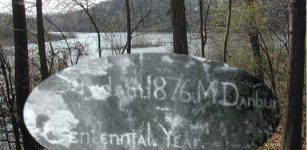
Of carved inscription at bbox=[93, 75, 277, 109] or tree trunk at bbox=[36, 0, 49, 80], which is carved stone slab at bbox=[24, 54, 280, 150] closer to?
carved inscription at bbox=[93, 75, 277, 109]

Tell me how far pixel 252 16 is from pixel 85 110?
13275 millimetres

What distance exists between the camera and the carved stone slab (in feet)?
10.2

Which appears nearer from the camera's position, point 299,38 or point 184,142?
point 184,142

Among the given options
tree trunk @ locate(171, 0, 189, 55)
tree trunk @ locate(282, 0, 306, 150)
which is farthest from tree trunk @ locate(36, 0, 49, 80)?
tree trunk @ locate(282, 0, 306, 150)

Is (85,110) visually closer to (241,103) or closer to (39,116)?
(39,116)

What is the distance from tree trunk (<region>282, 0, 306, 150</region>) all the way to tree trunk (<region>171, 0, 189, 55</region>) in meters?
1.87

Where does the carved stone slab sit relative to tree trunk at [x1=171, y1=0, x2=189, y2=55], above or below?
below

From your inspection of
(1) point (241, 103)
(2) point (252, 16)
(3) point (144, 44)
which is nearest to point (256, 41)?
(2) point (252, 16)

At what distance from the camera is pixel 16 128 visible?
14148 mm

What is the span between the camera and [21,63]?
45.0 ft

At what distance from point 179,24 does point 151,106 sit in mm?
4621

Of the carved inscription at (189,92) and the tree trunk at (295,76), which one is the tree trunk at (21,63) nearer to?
the tree trunk at (295,76)

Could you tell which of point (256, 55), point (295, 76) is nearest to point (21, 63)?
point (295, 76)

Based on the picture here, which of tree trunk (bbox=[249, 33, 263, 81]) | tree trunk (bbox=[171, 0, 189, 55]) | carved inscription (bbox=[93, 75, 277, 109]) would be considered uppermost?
tree trunk (bbox=[171, 0, 189, 55])
